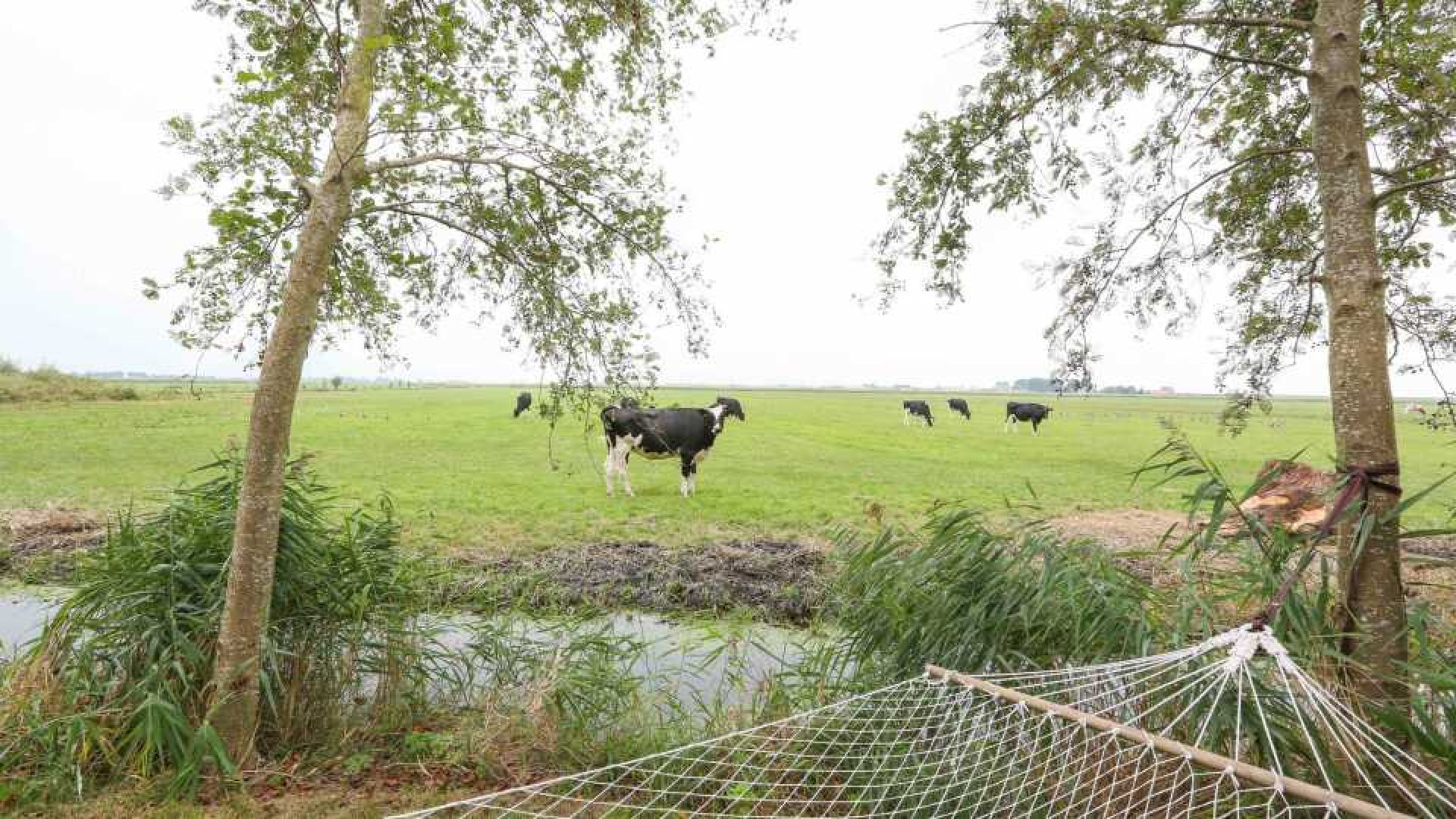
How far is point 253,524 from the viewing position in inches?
130

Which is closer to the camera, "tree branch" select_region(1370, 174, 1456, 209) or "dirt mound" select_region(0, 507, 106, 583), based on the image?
"tree branch" select_region(1370, 174, 1456, 209)

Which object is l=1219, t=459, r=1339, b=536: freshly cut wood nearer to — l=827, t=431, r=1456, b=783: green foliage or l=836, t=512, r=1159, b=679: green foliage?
l=827, t=431, r=1456, b=783: green foliage

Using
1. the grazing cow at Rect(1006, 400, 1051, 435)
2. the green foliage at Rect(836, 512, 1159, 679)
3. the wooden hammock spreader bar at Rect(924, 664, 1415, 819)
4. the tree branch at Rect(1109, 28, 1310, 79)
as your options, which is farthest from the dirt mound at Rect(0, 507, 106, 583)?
the grazing cow at Rect(1006, 400, 1051, 435)

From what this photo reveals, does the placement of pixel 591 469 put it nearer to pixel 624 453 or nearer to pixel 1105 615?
pixel 624 453

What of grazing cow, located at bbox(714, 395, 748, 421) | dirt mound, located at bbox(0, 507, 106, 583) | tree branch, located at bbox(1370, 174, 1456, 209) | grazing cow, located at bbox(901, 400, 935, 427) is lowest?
dirt mound, located at bbox(0, 507, 106, 583)

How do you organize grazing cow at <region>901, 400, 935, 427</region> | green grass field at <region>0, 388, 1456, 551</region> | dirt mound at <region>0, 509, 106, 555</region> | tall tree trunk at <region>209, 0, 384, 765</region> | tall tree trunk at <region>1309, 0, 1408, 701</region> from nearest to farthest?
1. tall tree trunk at <region>1309, 0, 1408, 701</region>
2. tall tree trunk at <region>209, 0, 384, 765</region>
3. dirt mound at <region>0, 509, 106, 555</region>
4. green grass field at <region>0, 388, 1456, 551</region>
5. grazing cow at <region>901, 400, 935, 427</region>

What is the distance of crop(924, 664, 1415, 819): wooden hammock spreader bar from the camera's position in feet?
5.91

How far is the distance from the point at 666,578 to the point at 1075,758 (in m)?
5.09

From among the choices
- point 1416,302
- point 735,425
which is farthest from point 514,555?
point 735,425

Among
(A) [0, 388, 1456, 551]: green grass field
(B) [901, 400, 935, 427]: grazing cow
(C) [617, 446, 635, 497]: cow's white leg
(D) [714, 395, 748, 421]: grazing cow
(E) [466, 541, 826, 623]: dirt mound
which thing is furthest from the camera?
(B) [901, 400, 935, 427]: grazing cow

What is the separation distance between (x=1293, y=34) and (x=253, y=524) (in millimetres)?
6688

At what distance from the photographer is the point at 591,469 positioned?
15266 mm

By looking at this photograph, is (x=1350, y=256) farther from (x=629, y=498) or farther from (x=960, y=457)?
(x=960, y=457)

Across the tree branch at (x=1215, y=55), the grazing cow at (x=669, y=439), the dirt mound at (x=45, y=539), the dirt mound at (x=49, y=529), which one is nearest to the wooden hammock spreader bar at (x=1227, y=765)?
the tree branch at (x=1215, y=55)
